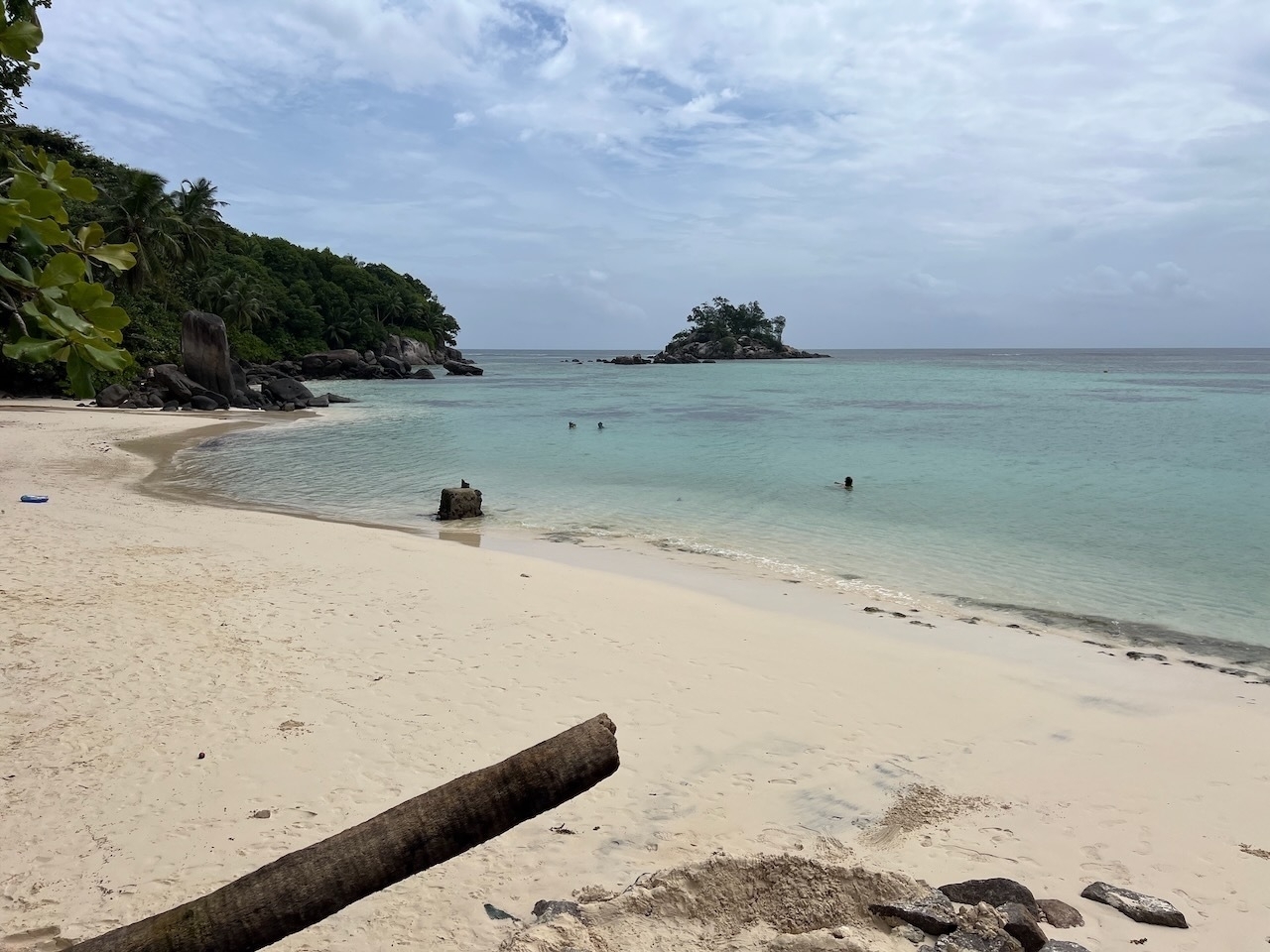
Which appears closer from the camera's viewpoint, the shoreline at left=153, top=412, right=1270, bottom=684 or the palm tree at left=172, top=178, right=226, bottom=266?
the shoreline at left=153, top=412, right=1270, bottom=684

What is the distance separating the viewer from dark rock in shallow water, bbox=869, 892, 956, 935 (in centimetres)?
375

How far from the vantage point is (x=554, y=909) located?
155 inches

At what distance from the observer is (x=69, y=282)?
2.04 metres

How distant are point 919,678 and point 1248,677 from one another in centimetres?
365

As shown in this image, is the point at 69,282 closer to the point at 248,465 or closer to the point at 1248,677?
the point at 1248,677

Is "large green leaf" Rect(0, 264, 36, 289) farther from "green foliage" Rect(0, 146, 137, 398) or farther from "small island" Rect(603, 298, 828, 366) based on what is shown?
"small island" Rect(603, 298, 828, 366)

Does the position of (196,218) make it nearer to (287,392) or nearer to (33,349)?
(287,392)

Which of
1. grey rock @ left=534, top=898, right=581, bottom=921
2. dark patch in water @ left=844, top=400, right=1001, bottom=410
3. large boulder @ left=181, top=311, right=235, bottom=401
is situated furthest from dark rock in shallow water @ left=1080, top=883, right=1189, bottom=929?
dark patch in water @ left=844, top=400, right=1001, bottom=410

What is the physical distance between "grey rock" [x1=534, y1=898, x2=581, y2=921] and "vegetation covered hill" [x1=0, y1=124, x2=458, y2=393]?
2128 centimetres

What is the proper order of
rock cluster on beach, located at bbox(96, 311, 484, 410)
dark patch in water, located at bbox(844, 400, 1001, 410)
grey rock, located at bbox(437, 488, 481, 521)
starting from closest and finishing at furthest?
grey rock, located at bbox(437, 488, 481, 521) → rock cluster on beach, located at bbox(96, 311, 484, 410) → dark patch in water, located at bbox(844, 400, 1001, 410)

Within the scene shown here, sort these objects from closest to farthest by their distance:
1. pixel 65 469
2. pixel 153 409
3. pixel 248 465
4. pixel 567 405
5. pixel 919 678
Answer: pixel 919 678
pixel 65 469
pixel 248 465
pixel 153 409
pixel 567 405

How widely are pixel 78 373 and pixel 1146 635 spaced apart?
433 inches

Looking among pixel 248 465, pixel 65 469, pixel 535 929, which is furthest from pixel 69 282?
pixel 248 465

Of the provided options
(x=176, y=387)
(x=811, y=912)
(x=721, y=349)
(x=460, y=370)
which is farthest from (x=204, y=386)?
(x=721, y=349)
